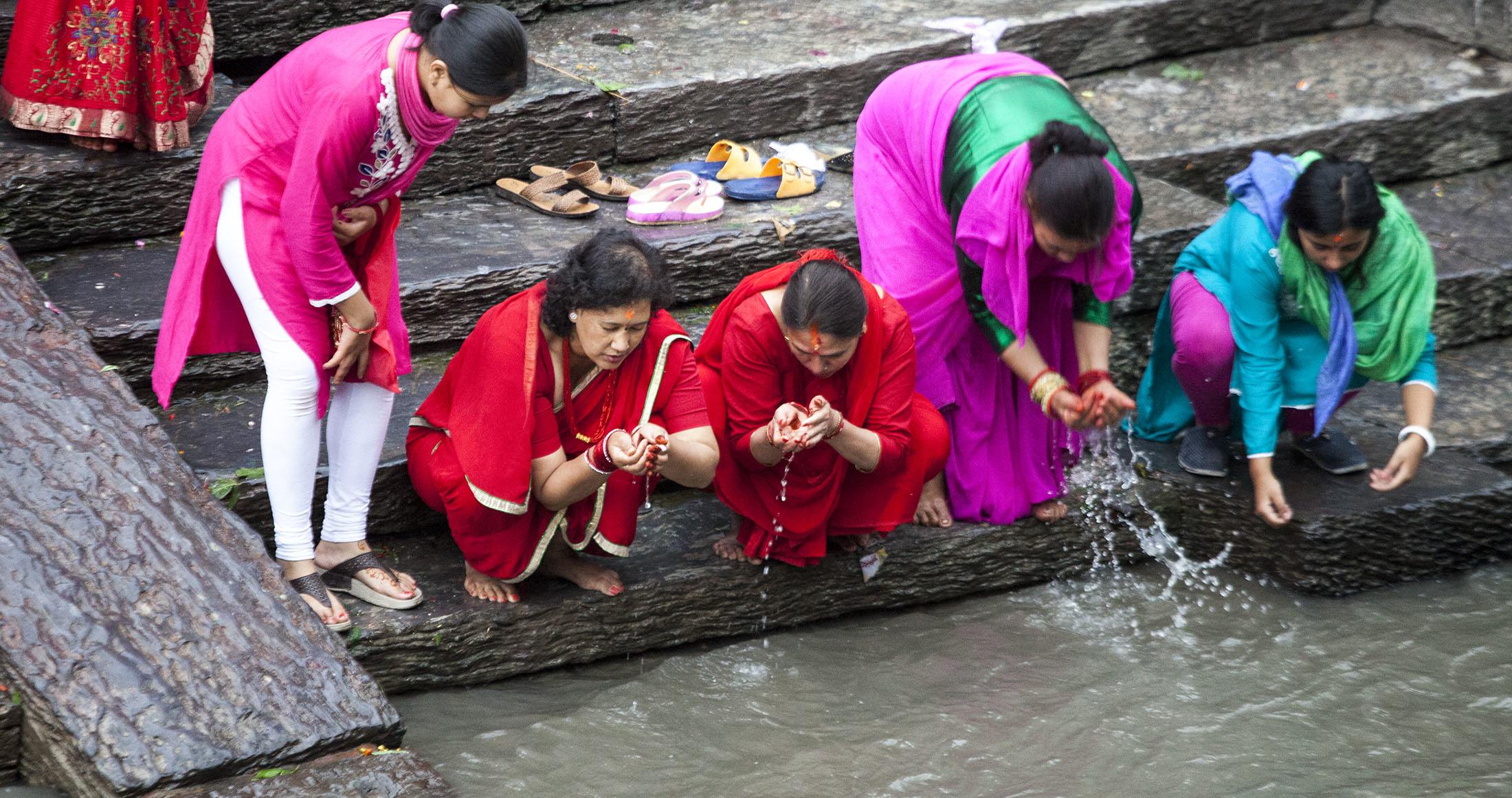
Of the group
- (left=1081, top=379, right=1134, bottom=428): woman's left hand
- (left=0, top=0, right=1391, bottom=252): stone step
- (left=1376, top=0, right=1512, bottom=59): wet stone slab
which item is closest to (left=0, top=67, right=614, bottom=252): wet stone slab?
(left=0, top=0, right=1391, bottom=252): stone step

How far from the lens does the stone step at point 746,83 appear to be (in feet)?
14.3

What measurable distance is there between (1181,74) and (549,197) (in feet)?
9.24

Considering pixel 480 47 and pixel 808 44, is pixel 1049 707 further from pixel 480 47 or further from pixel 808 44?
pixel 808 44

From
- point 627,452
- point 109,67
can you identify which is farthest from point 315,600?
point 109,67

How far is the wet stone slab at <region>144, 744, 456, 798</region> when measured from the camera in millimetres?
2832

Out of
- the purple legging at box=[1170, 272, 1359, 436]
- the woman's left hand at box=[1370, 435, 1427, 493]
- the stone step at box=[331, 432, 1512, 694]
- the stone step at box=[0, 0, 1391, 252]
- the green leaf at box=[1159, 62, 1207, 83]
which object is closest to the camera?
the stone step at box=[331, 432, 1512, 694]

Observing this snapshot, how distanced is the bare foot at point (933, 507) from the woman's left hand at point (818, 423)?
2.25 ft

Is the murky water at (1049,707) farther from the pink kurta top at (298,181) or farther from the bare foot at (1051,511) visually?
the pink kurta top at (298,181)

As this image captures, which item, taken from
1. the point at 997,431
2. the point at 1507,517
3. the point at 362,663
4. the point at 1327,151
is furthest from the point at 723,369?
the point at 1327,151

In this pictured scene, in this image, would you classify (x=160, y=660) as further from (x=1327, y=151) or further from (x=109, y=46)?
(x=1327, y=151)

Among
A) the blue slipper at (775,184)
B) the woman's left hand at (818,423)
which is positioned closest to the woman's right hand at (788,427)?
the woman's left hand at (818,423)

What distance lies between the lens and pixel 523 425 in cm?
348

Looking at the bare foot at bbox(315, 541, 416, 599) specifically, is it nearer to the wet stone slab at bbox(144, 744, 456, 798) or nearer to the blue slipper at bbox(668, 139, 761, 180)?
the wet stone slab at bbox(144, 744, 456, 798)

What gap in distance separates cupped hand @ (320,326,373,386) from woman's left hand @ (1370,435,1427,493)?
2.81 meters
